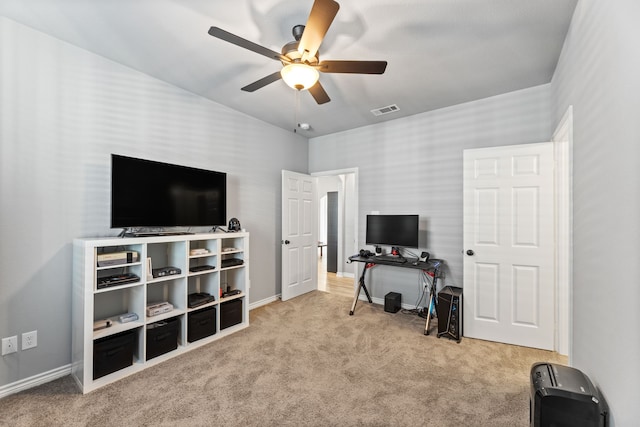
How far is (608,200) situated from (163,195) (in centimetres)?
326

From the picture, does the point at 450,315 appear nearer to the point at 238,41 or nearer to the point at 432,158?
the point at 432,158

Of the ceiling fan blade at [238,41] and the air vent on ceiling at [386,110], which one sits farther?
the air vent on ceiling at [386,110]

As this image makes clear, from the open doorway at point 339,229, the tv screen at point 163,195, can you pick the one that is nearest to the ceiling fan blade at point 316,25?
the tv screen at point 163,195

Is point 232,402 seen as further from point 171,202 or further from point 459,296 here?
point 459,296

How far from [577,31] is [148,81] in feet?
12.0

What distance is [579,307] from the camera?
1878 mm

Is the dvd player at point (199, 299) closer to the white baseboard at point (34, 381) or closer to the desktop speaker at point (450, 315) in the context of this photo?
the white baseboard at point (34, 381)

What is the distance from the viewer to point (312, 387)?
221 centimetres

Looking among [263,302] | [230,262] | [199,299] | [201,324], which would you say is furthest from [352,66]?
[263,302]

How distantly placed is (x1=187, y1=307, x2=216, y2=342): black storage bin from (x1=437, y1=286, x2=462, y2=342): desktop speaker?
8.01ft

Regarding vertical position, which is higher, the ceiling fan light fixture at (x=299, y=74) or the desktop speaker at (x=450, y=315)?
the ceiling fan light fixture at (x=299, y=74)

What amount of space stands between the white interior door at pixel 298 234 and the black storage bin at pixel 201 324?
4.75ft

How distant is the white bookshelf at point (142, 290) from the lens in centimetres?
218

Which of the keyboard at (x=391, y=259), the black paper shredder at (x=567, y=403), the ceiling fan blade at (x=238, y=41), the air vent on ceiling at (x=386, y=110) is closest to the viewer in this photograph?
the black paper shredder at (x=567, y=403)
